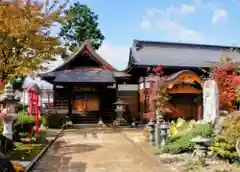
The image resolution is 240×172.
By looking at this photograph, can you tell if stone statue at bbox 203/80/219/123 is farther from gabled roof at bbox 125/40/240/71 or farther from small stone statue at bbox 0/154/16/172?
gabled roof at bbox 125/40/240/71

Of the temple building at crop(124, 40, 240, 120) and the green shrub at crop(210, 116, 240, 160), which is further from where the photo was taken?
the temple building at crop(124, 40, 240, 120)

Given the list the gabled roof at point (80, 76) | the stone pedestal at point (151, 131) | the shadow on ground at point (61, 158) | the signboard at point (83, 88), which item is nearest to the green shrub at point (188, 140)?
the stone pedestal at point (151, 131)

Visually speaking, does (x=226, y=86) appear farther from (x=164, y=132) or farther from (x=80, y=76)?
(x=80, y=76)

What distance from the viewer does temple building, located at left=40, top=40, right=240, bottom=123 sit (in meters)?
23.0

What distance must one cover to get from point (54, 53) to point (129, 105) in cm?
1098

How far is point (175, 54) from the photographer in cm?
2884

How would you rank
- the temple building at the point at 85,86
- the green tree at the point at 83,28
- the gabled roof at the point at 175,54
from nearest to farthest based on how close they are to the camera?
the temple building at the point at 85,86 < the gabled roof at the point at 175,54 < the green tree at the point at 83,28

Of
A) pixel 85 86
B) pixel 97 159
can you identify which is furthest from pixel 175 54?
pixel 97 159

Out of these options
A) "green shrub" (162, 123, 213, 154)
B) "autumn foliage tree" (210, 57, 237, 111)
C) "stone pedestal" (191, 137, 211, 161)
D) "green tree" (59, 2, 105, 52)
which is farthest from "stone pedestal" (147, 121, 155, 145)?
"green tree" (59, 2, 105, 52)

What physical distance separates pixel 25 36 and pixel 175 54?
1753cm

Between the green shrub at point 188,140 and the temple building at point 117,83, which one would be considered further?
the temple building at point 117,83

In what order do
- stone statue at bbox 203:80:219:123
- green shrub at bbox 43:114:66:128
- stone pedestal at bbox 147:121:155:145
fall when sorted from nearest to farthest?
stone statue at bbox 203:80:219:123, stone pedestal at bbox 147:121:155:145, green shrub at bbox 43:114:66:128

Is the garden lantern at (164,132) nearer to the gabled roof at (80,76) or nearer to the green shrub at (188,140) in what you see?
the green shrub at (188,140)

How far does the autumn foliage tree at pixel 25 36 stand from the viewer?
1355 cm
